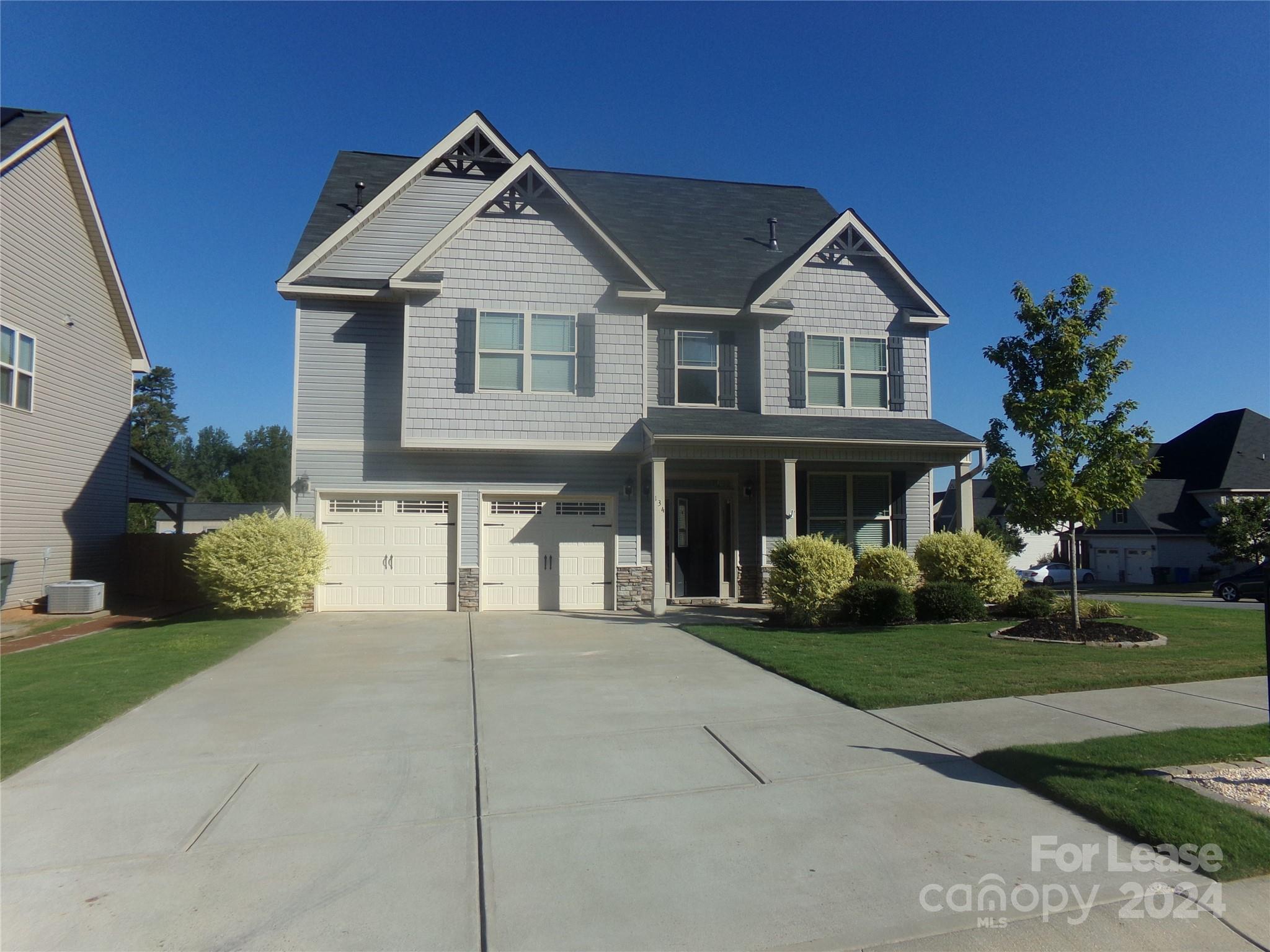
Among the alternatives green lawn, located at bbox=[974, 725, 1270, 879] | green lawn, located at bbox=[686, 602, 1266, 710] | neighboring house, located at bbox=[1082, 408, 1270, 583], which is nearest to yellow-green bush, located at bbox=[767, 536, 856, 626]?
green lawn, located at bbox=[686, 602, 1266, 710]

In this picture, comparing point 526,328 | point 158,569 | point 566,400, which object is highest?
point 526,328

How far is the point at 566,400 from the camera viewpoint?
14766 mm

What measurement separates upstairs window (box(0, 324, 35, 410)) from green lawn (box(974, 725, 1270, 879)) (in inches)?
640

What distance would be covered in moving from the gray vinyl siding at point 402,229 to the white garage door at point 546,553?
5.12m

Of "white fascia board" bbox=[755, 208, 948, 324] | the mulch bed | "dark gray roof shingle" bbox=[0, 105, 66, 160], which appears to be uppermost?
"dark gray roof shingle" bbox=[0, 105, 66, 160]

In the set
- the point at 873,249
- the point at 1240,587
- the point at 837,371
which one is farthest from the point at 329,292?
the point at 1240,587

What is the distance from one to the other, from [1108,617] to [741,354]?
26.8 feet

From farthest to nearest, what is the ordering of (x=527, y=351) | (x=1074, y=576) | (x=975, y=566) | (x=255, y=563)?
(x=527, y=351)
(x=975, y=566)
(x=255, y=563)
(x=1074, y=576)

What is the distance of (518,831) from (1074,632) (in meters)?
9.33

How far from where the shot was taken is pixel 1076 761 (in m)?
5.40

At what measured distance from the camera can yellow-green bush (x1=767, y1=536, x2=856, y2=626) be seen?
12.5m

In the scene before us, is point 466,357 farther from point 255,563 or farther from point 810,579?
point 810,579

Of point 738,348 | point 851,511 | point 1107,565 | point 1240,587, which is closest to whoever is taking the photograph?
point 738,348

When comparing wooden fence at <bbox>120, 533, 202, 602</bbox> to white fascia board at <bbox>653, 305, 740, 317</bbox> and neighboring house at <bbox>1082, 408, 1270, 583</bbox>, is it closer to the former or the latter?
white fascia board at <bbox>653, 305, 740, 317</bbox>
